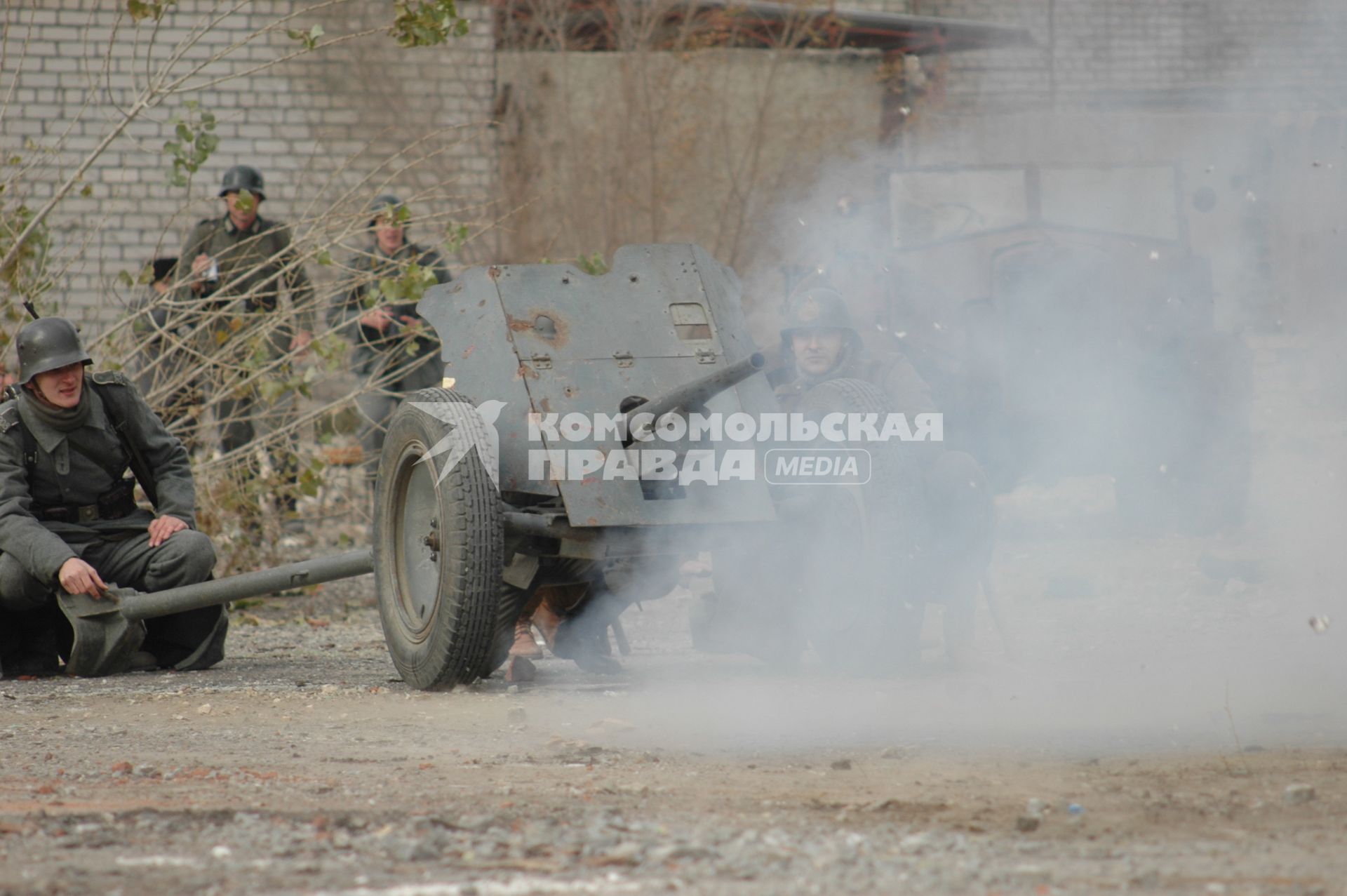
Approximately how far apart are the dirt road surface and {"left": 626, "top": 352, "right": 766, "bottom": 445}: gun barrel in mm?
884

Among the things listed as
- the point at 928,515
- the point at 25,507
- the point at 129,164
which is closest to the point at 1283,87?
the point at 928,515

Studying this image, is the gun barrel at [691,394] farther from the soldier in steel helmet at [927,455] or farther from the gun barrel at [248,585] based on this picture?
the gun barrel at [248,585]

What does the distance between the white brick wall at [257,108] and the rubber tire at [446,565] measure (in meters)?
7.61

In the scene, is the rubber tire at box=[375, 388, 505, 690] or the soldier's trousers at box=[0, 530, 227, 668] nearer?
the rubber tire at box=[375, 388, 505, 690]

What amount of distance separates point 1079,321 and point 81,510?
16.3 feet

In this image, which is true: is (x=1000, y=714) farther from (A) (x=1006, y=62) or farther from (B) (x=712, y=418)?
(A) (x=1006, y=62)

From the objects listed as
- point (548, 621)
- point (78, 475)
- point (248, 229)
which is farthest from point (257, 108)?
point (548, 621)

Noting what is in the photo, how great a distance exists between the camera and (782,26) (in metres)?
14.2

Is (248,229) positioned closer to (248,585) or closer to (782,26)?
(248,585)

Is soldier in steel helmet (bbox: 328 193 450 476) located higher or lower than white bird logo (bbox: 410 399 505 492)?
higher

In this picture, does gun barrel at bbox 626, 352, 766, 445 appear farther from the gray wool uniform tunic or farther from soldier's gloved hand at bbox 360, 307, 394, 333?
soldier's gloved hand at bbox 360, 307, 394, 333

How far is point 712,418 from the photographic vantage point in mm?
5379

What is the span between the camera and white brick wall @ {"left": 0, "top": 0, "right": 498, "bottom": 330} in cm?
1304
